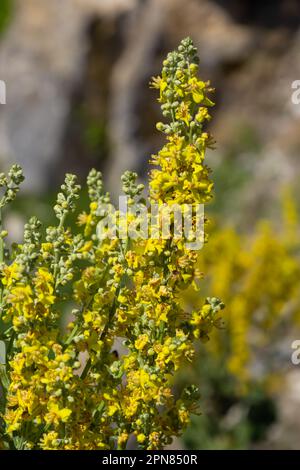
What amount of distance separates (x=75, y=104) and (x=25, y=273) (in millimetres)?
12763

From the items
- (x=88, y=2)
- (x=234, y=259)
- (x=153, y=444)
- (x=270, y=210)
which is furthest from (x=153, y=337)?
(x=88, y=2)

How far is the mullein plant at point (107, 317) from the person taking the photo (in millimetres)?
2693

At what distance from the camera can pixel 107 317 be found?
2846mm

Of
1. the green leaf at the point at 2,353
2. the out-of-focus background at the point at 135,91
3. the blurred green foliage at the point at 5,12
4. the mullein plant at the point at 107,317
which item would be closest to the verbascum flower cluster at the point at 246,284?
the mullein plant at the point at 107,317

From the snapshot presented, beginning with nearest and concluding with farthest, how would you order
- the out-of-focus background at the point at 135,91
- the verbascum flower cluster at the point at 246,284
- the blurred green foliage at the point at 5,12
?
the verbascum flower cluster at the point at 246,284 → the out-of-focus background at the point at 135,91 → the blurred green foliage at the point at 5,12

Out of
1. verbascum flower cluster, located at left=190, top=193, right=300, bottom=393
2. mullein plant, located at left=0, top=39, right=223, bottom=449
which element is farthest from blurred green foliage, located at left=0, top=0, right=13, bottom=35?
mullein plant, located at left=0, top=39, right=223, bottom=449

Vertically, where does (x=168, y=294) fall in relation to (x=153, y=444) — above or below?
above

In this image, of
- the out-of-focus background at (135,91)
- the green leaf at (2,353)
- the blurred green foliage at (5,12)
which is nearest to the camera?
the green leaf at (2,353)

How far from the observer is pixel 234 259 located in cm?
693

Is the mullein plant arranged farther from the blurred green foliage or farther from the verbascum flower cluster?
the blurred green foliage

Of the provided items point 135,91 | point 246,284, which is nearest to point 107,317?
point 246,284

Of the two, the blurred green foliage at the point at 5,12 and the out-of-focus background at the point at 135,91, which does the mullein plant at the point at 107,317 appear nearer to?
the out-of-focus background at the point at 135,91

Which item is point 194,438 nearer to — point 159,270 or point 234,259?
point 234,259

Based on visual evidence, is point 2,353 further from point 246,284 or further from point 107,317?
point 246,284
